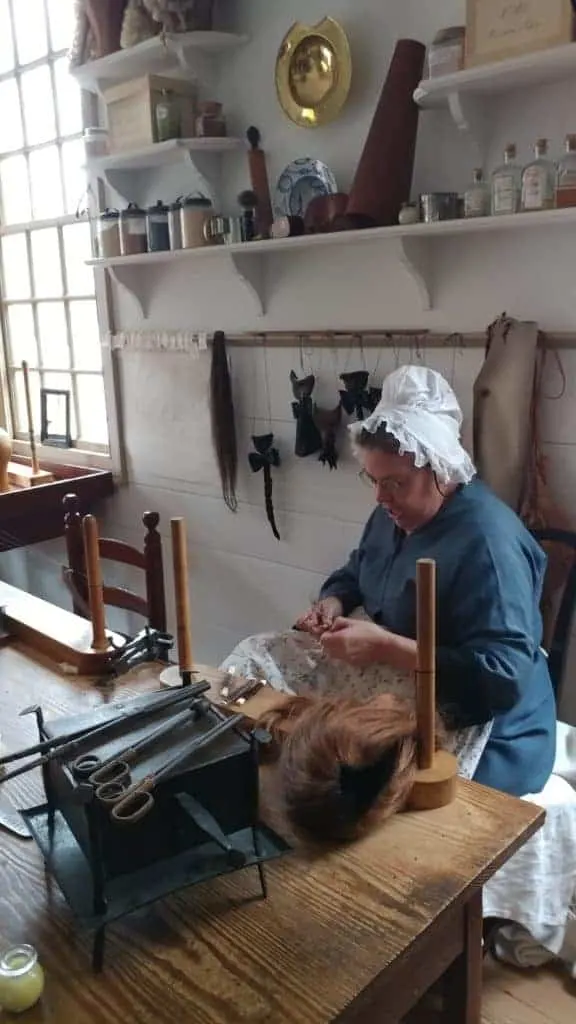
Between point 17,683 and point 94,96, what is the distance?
2335mm

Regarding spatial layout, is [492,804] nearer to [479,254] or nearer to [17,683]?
[17,683]

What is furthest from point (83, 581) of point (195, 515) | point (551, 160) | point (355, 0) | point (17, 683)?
point (355, 0)

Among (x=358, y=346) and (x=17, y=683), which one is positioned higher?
(x=358, y=346)

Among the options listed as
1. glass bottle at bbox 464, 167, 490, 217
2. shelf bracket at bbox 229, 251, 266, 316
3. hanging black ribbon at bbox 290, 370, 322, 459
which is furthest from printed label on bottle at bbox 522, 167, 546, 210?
shelf bracket at bbox 229, 251, 266, 316

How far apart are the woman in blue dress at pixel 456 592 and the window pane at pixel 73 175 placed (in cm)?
209

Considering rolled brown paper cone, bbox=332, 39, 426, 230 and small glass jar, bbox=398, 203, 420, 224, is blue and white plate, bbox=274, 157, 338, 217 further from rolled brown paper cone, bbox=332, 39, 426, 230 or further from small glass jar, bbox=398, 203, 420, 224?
small glass jar, bbox=398, 203, 420, 224

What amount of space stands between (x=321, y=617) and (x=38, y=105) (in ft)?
8.62

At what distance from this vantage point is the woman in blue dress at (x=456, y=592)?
1.50 metres

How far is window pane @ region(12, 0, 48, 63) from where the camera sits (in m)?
3.30

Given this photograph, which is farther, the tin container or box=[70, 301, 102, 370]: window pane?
box=[70, 301, 102, 370]: window pane

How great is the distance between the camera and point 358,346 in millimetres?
2424

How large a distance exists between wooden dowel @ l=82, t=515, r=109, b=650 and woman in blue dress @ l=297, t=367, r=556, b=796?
41 cm

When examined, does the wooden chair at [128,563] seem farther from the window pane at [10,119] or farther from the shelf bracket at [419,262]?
the window pane at [10,119]

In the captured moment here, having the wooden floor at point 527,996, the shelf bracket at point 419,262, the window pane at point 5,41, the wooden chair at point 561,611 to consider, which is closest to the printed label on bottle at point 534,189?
the shelf bracket at point 419,262
